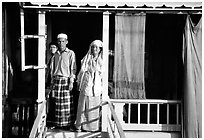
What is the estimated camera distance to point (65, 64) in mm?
5727

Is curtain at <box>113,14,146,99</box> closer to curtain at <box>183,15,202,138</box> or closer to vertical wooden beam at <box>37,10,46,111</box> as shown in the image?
curtain at <box>183,15,202,138</box>

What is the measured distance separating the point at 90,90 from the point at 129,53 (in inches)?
37.9

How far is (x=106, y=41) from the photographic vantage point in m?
5.77

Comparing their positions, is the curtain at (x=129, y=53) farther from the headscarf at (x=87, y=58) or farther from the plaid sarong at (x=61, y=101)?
the plaid sarong at (x=61, y=101)

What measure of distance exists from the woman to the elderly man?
187 mm

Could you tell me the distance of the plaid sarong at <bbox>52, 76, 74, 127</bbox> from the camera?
582 cm

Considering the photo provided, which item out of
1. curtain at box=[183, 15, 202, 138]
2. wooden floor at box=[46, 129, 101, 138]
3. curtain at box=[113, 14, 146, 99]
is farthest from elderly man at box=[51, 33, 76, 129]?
curtain at box=[183, 15, 202, 138]

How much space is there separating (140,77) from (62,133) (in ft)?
5.53

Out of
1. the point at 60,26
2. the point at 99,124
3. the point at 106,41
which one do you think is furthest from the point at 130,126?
the point at 60,26

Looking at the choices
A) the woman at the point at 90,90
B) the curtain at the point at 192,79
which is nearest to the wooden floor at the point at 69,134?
the woman at the point at 90,90

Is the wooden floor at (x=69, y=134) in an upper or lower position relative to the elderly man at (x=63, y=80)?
lower

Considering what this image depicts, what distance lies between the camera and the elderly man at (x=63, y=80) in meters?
5.75

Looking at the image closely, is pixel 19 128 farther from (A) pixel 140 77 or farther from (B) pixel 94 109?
(A) pixel 140 77

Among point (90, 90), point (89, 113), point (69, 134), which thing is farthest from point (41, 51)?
point (69, 134)
